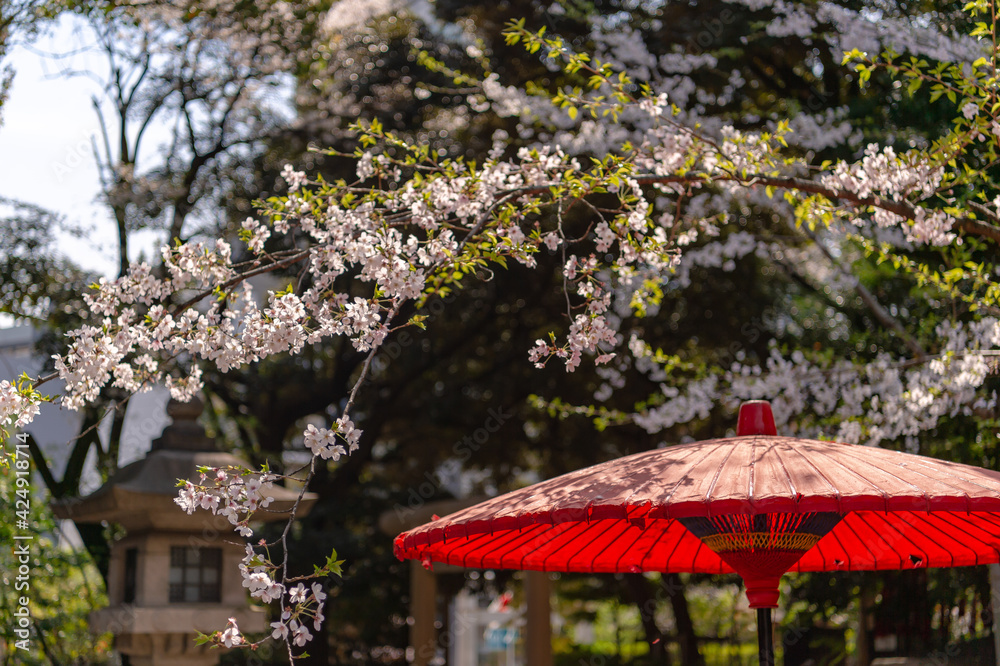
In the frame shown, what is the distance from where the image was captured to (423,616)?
9.30 m

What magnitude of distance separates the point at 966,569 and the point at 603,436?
15.4ft

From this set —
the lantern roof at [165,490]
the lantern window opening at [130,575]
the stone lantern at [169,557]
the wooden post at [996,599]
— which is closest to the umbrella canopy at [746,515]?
the wooden post at [996,599]

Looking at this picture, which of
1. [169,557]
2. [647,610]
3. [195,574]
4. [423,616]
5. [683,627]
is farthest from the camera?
[683,627]

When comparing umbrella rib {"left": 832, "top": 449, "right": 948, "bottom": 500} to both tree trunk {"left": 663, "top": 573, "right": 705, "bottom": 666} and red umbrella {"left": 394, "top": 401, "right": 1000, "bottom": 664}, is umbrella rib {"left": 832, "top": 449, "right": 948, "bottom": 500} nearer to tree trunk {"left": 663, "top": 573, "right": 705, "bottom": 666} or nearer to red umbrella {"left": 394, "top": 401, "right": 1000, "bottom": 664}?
red umbrella {"left": 394, "top": 401, "right": 1000, "bottom": 664}

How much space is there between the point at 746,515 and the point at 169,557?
15.4 feet

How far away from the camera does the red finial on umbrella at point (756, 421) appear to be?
10.8 feet

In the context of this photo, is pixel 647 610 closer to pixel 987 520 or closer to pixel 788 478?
pixel 987 520

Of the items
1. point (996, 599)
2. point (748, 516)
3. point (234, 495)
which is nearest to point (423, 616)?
point (996, 599)

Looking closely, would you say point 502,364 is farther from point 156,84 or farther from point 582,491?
point 582,491

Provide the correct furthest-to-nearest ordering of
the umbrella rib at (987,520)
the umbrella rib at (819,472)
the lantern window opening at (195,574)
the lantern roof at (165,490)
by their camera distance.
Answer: the lantern window opening at (195,574) < the lantern roof at (165,490) < the umbrella rib at (987,520) < the umbrella rib at (819,472)

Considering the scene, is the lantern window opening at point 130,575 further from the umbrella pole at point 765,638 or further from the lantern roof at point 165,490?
the umbrella pole at point 765,638

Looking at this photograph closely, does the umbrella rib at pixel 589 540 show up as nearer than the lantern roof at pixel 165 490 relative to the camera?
Yes

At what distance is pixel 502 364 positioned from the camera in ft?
35.4

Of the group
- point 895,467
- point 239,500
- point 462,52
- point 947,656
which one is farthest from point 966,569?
point 462,52
